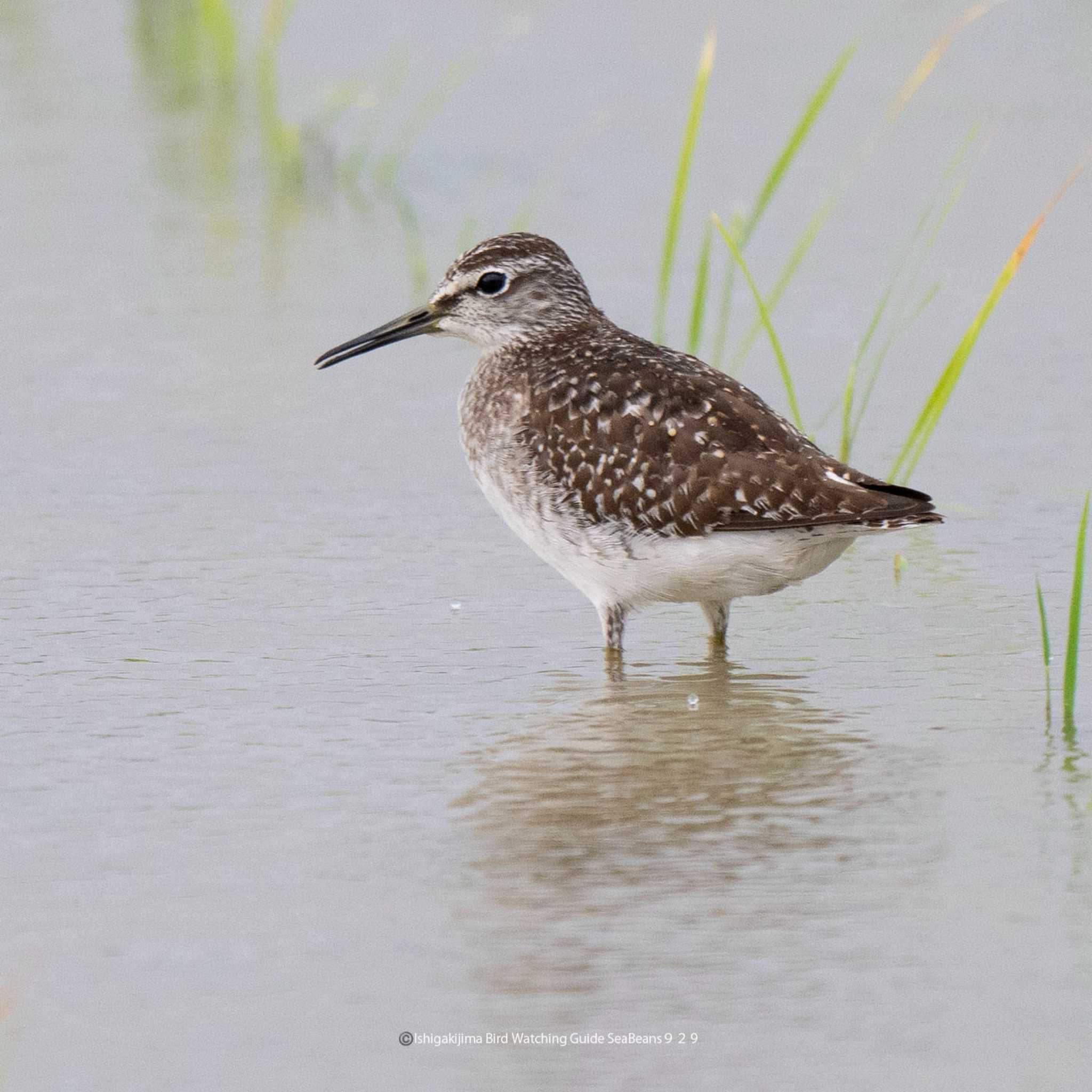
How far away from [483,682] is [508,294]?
1873 mm

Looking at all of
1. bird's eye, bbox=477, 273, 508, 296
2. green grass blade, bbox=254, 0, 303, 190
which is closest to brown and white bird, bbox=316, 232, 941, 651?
bird's eye, bbox=477, 273, 508, 296

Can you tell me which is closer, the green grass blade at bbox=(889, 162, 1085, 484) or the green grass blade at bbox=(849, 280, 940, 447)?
the green grass blade at bbox=(889, 162, 1085, 484)

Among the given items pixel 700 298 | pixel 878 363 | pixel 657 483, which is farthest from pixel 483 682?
pixel 878 363

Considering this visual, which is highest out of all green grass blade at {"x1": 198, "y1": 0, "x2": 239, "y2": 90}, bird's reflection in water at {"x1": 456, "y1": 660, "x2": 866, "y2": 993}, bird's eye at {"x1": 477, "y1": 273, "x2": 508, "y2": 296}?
green grass blade at {"x1": 198, "y1": 0, "x2": 239, "y2": 90}

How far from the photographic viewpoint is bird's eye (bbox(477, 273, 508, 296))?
781 centimetres

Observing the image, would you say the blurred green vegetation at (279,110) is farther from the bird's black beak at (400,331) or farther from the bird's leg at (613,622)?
the bird's leg at (613,622)

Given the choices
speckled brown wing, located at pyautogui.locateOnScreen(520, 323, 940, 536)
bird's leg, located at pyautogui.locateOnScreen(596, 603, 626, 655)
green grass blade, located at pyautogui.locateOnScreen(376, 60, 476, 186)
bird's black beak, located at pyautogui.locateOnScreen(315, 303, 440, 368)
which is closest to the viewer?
speckled brown wing, located at pyautogui.locateOnScreen(520, 323, 940, 536)

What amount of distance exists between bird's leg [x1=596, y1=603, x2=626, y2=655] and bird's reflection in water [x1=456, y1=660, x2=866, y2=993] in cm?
20

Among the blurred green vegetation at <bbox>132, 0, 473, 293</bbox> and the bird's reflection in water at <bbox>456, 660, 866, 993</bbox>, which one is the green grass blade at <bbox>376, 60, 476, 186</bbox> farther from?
the bird's reflection in water at <bbox>456, 660, 866, 993</bbox>

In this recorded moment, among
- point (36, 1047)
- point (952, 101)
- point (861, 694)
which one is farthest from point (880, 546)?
point (952, 101)

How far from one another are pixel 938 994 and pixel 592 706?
2.21m

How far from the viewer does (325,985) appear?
172 inches

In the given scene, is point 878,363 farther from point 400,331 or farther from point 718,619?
point 400,331

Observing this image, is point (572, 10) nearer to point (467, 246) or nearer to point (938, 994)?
point (467, 246)
